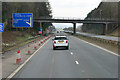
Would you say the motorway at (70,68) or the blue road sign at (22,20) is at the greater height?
the blue road sign at (22,20)

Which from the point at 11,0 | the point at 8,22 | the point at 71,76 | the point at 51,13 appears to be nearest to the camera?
the point at 71,76

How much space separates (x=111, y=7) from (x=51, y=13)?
34.0 metres

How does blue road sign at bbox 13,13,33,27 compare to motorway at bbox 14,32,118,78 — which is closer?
motorway at bbox 14,32,118,78

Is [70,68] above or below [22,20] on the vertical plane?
below

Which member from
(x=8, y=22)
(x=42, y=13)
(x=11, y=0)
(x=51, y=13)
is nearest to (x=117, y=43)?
(x=8, y=22)

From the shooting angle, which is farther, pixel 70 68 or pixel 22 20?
pixel 22 20

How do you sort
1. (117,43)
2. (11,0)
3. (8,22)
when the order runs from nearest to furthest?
(117,43)
(8,22)
(11,0)

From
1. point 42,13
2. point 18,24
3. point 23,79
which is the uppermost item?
point 42,13

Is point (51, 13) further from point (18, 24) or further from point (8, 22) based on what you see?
point (18, 24)

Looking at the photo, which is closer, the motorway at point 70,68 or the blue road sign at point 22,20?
the motorway at point 70,68

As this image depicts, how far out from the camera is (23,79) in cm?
966

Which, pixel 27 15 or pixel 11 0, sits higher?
pixel 11 0

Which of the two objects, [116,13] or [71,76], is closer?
[71,76]

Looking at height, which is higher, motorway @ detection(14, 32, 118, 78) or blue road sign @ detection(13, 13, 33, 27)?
blue road sign @ detection(13, 13, 33, 27)
